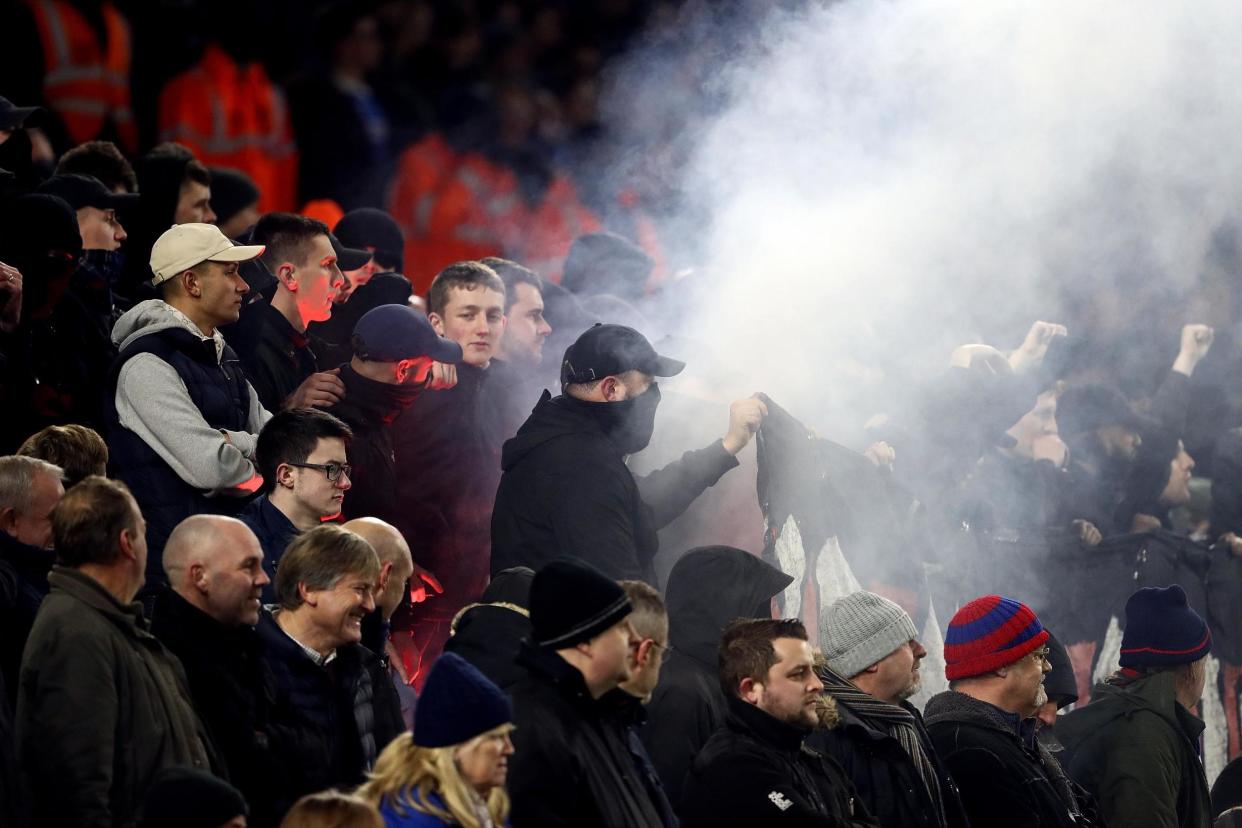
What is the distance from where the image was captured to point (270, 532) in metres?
5.18

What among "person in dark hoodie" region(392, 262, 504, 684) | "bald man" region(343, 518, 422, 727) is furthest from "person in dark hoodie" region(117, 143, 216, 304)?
"bald man" region(343, 518, 422, 727)

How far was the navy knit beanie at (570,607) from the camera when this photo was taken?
4246 mm

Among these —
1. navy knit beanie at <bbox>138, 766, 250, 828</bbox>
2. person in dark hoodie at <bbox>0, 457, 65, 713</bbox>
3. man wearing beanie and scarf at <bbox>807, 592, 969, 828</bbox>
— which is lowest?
man wearing beanie and scarf at <bbox>807, 592, 969, 828</bbox>

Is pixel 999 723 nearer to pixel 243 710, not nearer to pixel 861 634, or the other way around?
pixel 861 634

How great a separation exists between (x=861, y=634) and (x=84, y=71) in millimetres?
7890

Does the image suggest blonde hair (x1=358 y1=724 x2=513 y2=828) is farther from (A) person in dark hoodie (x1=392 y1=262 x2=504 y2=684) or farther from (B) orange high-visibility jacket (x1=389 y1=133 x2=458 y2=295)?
(B) orange high-visibility jacket (x1=389 y1=133 x2=458 y2=295)

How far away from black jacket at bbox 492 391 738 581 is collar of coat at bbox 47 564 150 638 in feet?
6.48

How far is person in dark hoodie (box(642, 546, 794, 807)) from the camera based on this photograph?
5.19m

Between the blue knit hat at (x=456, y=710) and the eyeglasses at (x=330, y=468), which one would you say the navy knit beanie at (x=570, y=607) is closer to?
the blue knit hat at (x=456, y=710)

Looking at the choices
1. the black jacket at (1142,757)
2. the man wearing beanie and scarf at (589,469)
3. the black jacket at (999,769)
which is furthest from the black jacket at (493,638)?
the black jacket at (1142,757)

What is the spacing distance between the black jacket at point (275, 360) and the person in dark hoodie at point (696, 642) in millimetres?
1691

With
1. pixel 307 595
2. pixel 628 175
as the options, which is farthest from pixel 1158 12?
pixel 307 595

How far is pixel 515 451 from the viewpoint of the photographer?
6141 millimetres

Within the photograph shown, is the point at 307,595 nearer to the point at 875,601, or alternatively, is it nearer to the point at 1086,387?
the point at 875,601
